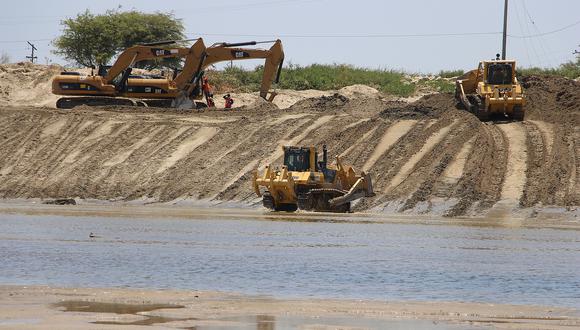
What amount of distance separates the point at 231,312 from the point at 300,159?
24041mm

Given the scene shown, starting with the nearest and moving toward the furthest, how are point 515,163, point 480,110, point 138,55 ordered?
point 515,163
point 480,110
point 138,55

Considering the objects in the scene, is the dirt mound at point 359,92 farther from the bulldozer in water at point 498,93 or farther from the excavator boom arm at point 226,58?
the bulldozer in water at point 498,93

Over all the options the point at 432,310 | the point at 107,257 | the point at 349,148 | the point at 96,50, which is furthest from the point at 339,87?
the point at 432,310

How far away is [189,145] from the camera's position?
172 ft

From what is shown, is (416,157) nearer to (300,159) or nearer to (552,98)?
(300,159)

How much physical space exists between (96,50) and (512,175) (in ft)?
163

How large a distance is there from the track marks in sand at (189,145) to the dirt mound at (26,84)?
706 inches

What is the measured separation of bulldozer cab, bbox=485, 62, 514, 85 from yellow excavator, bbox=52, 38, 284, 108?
10.1 metres

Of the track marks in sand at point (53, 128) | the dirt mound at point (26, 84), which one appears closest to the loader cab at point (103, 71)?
the track marks in sand at point (53, 128)

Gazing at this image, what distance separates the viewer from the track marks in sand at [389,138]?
46.2 meters

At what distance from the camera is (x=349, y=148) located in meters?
48.3

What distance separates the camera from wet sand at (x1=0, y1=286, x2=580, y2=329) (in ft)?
46.2

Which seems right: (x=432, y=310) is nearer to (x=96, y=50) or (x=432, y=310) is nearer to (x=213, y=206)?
(x=213, y=206)

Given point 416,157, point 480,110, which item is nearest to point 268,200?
point 416,157
